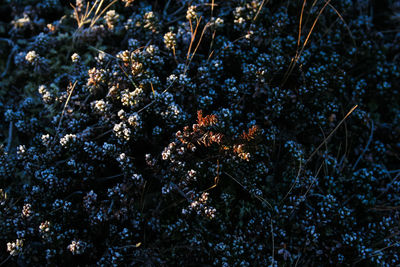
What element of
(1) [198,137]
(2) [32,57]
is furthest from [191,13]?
(2) [32,57]

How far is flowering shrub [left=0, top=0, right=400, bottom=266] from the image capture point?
10.4 ft

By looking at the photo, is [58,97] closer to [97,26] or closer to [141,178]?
[97,26]

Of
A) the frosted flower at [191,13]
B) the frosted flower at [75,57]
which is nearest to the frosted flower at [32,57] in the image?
the frosted flower at [75,57]

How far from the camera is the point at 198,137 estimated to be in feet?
10.4

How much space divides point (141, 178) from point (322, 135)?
205 cm

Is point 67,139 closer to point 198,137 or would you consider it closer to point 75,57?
point 75,57

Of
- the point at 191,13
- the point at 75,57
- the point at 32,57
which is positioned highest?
the point at 191,13

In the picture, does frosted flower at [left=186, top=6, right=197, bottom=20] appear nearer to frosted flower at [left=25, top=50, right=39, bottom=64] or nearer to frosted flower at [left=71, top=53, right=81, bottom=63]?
frosted flower at [left=71, top=53, right=81, bottom=63]

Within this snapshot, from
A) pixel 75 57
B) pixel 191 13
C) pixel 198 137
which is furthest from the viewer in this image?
pixel 191 13

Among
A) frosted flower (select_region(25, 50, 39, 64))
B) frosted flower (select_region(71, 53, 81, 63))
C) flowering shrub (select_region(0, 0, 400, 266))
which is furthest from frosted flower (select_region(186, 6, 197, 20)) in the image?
frosted flower (select_region(25, 50, 39, 64))

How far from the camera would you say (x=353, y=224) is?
11.2 feet

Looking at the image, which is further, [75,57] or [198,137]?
[75,57]

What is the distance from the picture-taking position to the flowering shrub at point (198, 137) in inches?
125

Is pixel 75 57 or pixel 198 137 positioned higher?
pixel 75 57
